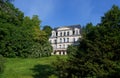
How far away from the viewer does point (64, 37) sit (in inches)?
4144

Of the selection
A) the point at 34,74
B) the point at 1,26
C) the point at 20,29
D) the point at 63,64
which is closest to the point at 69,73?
the point at 63,64

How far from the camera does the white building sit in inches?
4035

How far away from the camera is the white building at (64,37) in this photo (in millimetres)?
102500

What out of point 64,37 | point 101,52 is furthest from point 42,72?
point 64,37

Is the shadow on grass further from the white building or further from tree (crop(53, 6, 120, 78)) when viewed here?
the white building

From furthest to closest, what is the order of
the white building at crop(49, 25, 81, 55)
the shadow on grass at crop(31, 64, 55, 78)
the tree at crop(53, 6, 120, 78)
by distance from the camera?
1. the white building at crop(49, 25, 81, 55)
2. the shadow on grass at crop(31, 64, 55, 78)
3. the tree at crop(53, 6, 120, 78)

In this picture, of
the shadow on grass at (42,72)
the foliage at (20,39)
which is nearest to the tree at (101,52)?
the shadow on grass at (42,72)

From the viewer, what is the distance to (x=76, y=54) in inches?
1171

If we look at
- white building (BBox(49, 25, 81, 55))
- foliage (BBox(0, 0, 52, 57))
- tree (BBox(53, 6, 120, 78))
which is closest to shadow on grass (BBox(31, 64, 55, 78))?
tree (BBox(53, 6, 120, 78))

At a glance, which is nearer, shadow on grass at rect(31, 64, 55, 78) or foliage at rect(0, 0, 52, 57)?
shadow on grass at rect(31, 64, 55, 78)

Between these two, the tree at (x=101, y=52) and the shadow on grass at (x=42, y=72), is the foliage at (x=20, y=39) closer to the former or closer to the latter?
the shadow on grass at (x=42, y=72)

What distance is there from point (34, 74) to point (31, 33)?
1159 inches

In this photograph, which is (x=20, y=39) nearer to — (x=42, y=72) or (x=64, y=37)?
(x=42, y=72)

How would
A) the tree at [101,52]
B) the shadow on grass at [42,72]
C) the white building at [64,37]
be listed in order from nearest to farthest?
the tree at [101,52] → the shadow on grass at [42,72] → the white building at [64,37]
